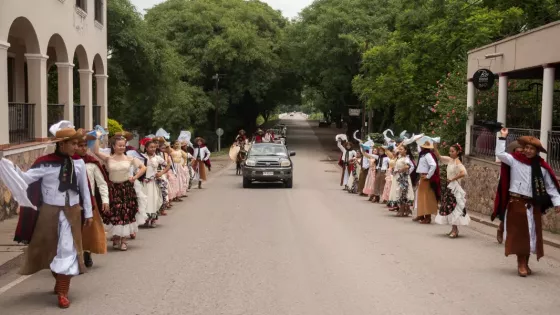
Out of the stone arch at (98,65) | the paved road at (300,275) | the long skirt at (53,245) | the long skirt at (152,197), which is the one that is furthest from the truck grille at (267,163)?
the long skirt at (53,245)

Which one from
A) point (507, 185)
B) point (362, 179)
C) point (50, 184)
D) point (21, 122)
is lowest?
point (362, 179)

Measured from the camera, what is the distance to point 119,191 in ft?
32.9

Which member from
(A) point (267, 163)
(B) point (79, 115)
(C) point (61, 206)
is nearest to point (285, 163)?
(A) point (267, 163)

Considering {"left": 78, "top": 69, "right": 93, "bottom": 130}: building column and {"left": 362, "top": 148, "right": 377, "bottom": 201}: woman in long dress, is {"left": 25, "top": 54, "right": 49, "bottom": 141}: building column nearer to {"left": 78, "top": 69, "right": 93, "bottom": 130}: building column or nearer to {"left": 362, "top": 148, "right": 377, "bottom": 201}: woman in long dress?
{"left": 78, "top": 69, "right": 93, "bottom": 130}: building column

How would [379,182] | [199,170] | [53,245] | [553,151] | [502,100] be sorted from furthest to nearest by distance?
1. [199,170]
2. [379,182]
3. [502,100]
4. [553,151]
5. [53,245]

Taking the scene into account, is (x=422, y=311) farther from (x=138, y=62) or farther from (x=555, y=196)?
(x=138, y=62)

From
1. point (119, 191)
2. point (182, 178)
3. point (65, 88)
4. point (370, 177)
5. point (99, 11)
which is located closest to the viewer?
point (119, 191)

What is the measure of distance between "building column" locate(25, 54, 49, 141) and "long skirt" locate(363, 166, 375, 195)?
9.29 meters

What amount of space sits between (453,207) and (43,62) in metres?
11.9

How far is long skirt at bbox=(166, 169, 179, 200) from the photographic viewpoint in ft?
55.7

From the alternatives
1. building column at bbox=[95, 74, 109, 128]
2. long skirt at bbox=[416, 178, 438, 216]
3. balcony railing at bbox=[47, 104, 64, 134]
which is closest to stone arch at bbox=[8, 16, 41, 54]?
balcony railing at bbox=[47, 104, 64, 134]

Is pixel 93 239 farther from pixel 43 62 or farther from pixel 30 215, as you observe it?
pixel 43 62

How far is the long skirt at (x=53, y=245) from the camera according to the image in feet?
22.9

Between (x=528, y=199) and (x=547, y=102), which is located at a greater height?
(x=547, y=102)
